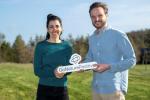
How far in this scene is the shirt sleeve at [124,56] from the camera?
436 cm

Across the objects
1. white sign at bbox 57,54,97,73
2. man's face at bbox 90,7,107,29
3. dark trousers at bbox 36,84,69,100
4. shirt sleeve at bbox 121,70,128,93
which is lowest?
dark trousers at bbox 36,84,69,100

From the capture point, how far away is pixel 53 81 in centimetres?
511

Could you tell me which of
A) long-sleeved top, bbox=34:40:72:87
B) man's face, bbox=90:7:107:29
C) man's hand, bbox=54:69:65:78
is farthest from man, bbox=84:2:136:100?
long-sleeved top, bbox=34:40:72:87

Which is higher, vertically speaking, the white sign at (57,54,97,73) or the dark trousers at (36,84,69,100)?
the white sign at (57,54,97,73)

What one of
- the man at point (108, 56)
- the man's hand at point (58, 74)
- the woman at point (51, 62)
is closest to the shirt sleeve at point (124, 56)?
the man at point (108, 56)

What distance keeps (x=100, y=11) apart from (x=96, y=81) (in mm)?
746

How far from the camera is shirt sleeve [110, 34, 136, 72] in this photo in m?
4.36

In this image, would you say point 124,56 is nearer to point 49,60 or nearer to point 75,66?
point 75,66

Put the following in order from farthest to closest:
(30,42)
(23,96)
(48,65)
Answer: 1. (30,42)
2. (23,96)
3. (48,65)

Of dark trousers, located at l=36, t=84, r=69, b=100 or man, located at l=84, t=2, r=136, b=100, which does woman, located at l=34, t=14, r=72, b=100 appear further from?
man, located at l=84, t=2, r=136, b=100

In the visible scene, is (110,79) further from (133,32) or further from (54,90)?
(133,32)

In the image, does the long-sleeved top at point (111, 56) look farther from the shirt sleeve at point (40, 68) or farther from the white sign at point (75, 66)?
the shirt sleeve at point (40, 68)

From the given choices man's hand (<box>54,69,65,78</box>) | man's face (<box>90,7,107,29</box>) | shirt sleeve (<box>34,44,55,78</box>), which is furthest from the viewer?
shirt sleeve (<box>34,44,55,78</box>)

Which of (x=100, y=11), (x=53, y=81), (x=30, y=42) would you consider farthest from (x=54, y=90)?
(x=30, y=42)
